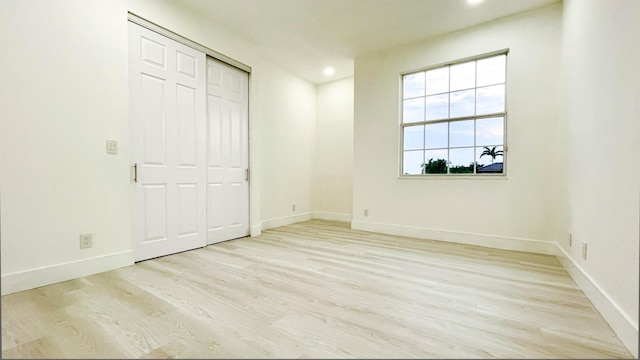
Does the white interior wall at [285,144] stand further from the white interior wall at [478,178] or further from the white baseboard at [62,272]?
the white baseboard at [62,272]

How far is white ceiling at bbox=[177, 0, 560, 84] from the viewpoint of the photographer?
2.96 m

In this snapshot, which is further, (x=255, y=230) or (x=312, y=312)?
(x=255, y=230)

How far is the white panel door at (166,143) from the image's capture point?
262 cm

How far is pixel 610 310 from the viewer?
4.94 ft

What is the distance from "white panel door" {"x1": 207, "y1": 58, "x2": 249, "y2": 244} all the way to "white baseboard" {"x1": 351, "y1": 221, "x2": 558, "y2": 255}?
1.88 metres

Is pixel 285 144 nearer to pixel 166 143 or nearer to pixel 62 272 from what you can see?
pixel 166 143

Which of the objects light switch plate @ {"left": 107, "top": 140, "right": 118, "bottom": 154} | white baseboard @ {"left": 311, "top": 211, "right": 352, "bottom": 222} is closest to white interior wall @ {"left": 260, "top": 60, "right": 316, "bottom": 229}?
white baseboard @ {"left": 311, "top": 211, "right": 352, "bottom": 222}

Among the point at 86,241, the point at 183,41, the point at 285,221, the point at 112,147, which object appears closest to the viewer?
the point at 86,241

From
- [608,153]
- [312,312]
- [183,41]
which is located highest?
[183,41]

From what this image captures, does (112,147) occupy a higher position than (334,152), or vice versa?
(334,152)

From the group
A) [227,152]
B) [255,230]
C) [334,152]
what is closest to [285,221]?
[255,230]

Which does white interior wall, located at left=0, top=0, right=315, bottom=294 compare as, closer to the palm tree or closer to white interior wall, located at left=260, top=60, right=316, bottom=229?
white interior wall, located at left=260, top=60, right=316, bottom=229

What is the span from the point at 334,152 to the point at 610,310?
13.7ft

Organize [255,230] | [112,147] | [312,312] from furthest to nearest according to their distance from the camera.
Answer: [255,230] → [112,147] → [312,312]
